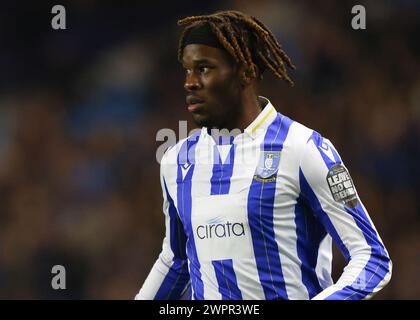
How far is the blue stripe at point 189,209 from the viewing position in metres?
3.46

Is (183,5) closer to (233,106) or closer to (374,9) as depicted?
(374,9)

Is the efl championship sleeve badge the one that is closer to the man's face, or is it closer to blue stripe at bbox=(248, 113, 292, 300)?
blue stripe at bbox=(248, 113, 292, 300)

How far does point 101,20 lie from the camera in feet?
23.0

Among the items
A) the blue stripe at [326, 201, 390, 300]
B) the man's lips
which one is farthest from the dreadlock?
the blue stripe at [326, 201, 390, 300]

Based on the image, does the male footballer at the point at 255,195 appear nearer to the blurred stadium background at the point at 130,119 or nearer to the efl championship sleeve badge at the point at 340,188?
the efl championship sleeve badge at the point at 340,188

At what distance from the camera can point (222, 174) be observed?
3.46 meters

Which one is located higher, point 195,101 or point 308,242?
point 195,101

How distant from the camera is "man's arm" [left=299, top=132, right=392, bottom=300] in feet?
10.2

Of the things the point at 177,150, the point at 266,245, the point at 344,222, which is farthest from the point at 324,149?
the point at 177,150

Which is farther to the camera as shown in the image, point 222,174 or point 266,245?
point 222,174

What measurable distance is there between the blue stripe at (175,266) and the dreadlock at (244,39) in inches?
24.3

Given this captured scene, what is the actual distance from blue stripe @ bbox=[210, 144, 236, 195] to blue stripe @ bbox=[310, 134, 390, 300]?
0.40m

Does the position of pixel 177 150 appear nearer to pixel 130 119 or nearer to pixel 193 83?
pixel 193 83

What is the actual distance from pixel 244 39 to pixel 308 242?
2.68ft
